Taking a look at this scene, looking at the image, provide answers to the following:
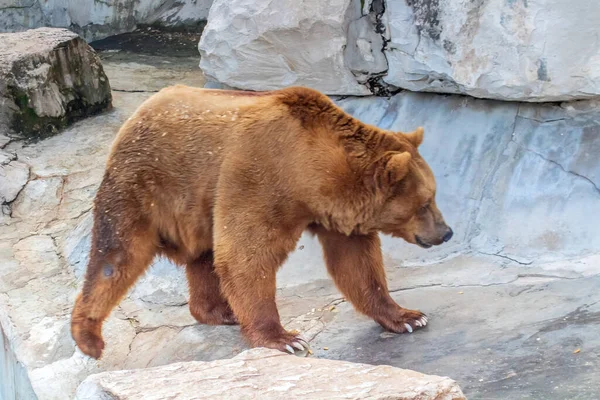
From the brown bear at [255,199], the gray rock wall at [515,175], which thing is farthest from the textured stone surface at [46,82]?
the gray rock wall at [515,175]

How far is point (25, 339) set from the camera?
562 cm

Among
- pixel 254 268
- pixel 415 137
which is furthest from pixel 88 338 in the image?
pixel 415 137

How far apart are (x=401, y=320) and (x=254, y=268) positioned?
981mm

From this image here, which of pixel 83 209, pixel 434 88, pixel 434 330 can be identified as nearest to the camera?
pixel 434 330

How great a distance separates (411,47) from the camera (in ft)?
20.9

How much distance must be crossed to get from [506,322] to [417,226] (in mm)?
708

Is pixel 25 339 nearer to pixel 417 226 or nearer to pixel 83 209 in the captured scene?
pixel 83 209

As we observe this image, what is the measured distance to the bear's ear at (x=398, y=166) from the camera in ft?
14.7

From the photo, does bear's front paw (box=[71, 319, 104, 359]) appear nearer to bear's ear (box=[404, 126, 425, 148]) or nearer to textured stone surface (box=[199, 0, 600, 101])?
bear's ear (box=[404, 126, 425, 148])

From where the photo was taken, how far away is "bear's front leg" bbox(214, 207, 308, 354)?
178 inches

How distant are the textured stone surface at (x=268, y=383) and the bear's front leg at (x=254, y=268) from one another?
1014 millimetres

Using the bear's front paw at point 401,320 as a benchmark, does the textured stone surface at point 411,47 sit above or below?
above

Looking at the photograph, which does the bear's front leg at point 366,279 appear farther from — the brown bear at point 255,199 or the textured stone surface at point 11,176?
the textured stone surface at point 11,176

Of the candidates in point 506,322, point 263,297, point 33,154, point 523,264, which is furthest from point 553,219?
point 33,154
